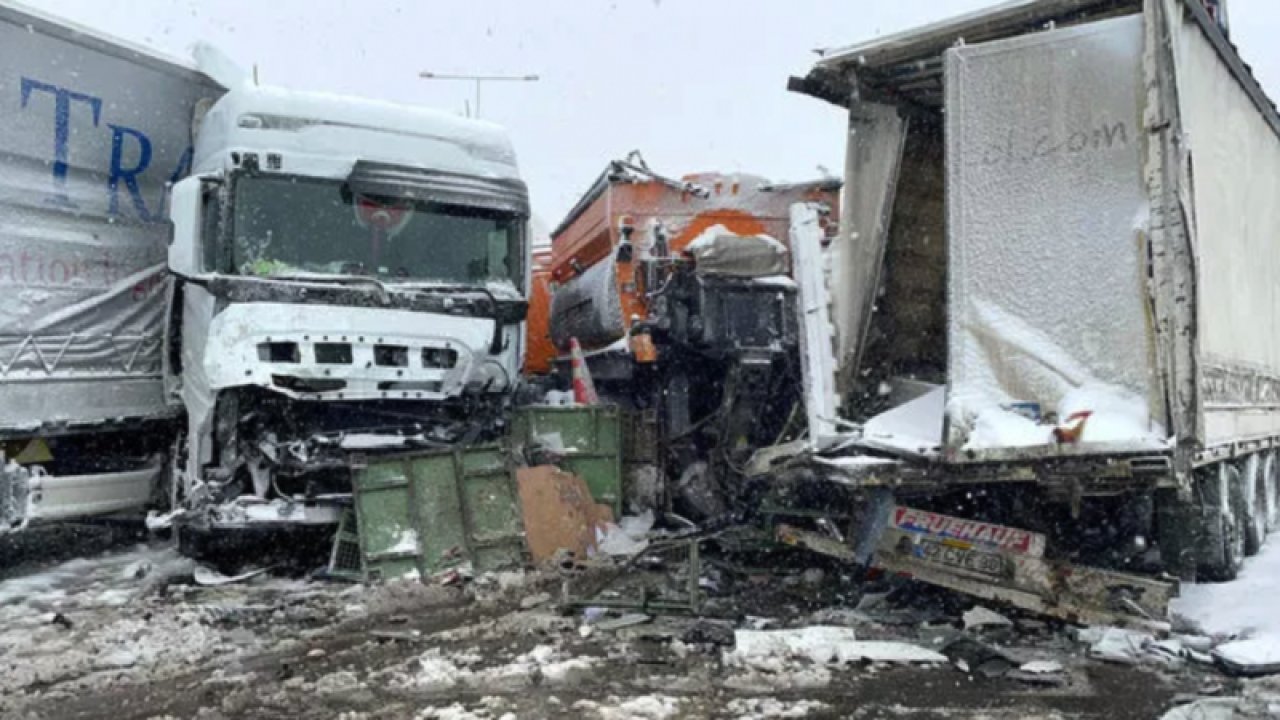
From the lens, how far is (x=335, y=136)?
7.55 m

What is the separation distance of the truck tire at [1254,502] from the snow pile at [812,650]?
3.25 m

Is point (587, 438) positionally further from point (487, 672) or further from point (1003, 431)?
point (1003, 431)

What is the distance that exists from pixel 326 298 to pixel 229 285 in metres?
0.63

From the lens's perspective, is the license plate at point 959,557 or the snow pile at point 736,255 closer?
the license plate at point 959,557

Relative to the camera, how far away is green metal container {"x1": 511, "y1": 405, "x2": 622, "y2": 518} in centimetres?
838

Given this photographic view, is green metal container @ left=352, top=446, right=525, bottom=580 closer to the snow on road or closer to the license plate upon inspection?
the license plate

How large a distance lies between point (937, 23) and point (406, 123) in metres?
4.07

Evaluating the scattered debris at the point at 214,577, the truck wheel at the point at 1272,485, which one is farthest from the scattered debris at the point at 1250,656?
the scattered debris at the point at 214,577

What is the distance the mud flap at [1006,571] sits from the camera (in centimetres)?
491

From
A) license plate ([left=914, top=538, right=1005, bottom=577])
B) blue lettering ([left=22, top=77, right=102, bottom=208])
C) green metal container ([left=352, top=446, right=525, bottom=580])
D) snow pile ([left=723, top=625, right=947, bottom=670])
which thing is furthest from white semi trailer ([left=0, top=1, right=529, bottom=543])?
license plate ([left=914, top=538, right=1005, bottom=577])

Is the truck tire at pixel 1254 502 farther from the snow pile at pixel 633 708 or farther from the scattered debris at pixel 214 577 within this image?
the scattered debris at pixel 214 577

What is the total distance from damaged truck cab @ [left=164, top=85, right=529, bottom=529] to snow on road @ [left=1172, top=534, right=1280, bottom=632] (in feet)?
16.1

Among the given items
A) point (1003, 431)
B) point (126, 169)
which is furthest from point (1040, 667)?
point (126, 169)

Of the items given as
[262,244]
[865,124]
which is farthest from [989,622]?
[262,244]
